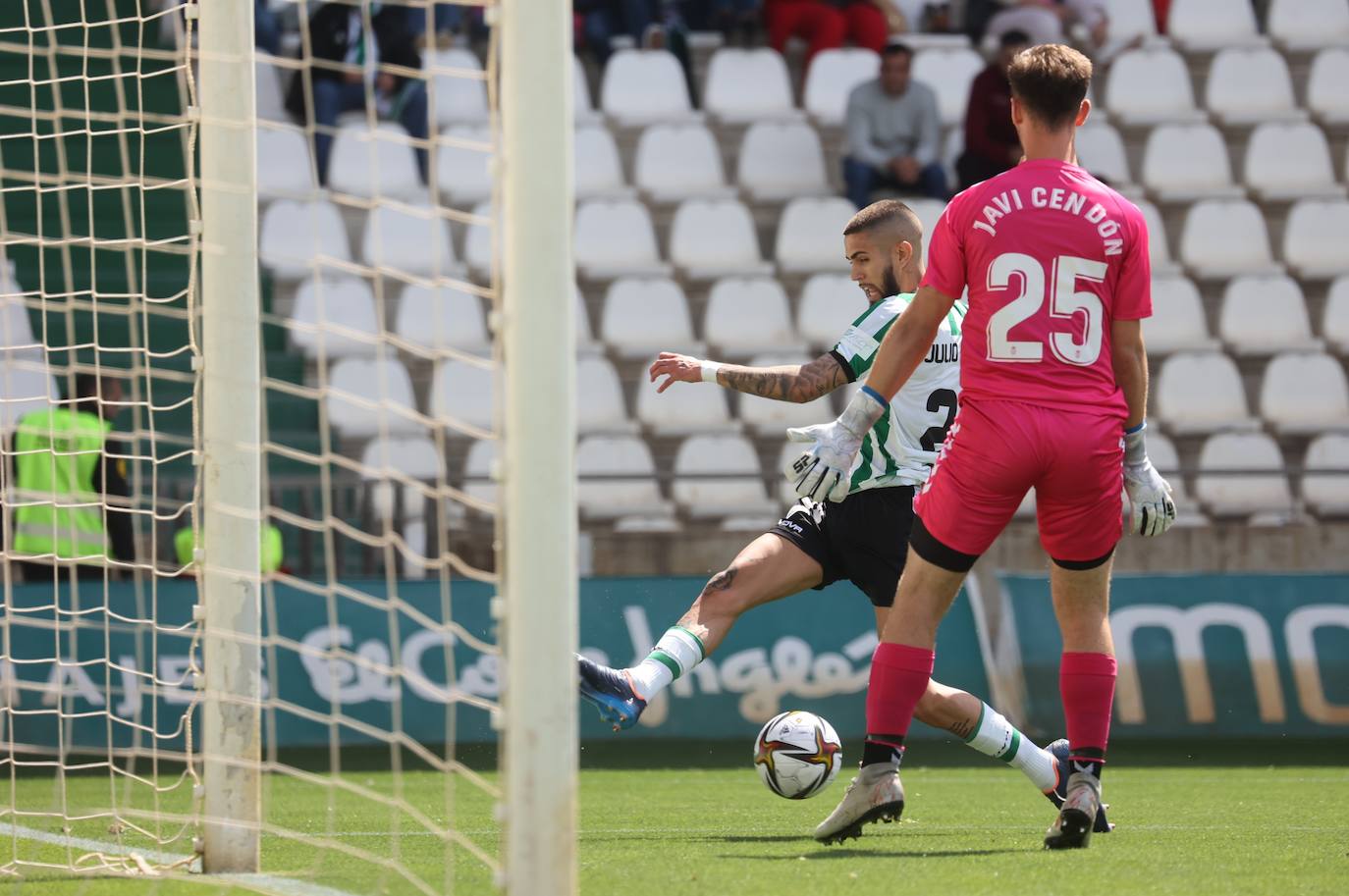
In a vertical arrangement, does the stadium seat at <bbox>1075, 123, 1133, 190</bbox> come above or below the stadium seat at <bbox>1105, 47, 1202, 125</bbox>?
below

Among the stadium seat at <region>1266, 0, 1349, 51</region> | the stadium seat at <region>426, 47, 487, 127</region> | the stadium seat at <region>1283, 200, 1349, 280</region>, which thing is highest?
the stadium seat at <region>1266, 0, 1349, 51</region>

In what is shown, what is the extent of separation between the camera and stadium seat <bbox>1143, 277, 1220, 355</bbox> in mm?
11852

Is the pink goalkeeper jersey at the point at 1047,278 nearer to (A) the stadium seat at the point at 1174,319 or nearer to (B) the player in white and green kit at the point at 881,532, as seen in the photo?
(B) the player in white and green kit at the point at 881,532

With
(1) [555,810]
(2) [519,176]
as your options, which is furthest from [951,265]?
(1) [555,810]

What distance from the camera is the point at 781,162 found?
508 inches

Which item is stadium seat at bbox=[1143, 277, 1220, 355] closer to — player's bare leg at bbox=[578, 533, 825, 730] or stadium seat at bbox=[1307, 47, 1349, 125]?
stadium seat at bbox=[1307, 47, 1349, 125]

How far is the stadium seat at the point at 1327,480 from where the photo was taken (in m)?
10.8

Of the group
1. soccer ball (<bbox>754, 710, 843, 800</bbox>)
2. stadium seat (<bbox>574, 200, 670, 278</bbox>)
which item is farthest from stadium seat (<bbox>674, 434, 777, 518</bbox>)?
soccer ball (<bbox>754, 710, 843, 800</bbox>)

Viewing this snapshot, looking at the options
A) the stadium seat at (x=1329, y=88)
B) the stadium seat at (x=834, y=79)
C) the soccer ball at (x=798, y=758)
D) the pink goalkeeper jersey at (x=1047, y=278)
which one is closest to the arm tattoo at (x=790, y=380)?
the pink goalkeeper jersey at (x=1047, y=278)

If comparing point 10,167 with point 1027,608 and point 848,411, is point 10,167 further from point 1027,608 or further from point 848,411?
point 848,411

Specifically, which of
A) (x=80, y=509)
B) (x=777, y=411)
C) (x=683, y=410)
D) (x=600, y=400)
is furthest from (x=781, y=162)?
(x=80, y=509)

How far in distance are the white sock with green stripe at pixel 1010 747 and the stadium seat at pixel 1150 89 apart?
29.4 feet

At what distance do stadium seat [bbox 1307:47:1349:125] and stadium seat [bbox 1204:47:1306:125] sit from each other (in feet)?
0.46

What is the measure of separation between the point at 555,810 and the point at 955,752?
595cm
